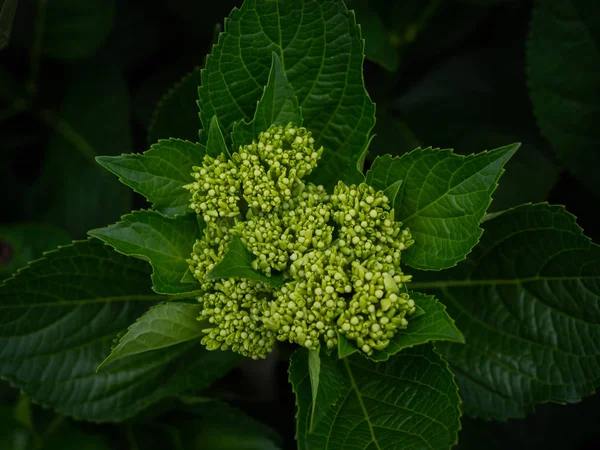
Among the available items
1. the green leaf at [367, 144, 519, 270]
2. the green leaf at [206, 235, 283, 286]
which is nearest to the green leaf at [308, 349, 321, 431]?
the green leaf at [206, 235, 283, 286]

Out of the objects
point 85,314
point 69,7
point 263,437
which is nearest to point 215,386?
point 263,437

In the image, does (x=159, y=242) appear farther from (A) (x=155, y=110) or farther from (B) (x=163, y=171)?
(A) (x=155, y=110)

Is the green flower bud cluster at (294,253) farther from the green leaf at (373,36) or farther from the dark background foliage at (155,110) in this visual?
the dark background foliage at (155,110)

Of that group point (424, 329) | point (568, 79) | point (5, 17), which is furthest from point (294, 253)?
point (568, 79)

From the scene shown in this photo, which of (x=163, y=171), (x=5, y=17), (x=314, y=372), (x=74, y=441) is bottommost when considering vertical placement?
(x=74, y=441)

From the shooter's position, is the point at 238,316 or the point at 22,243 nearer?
the point at 238,316
